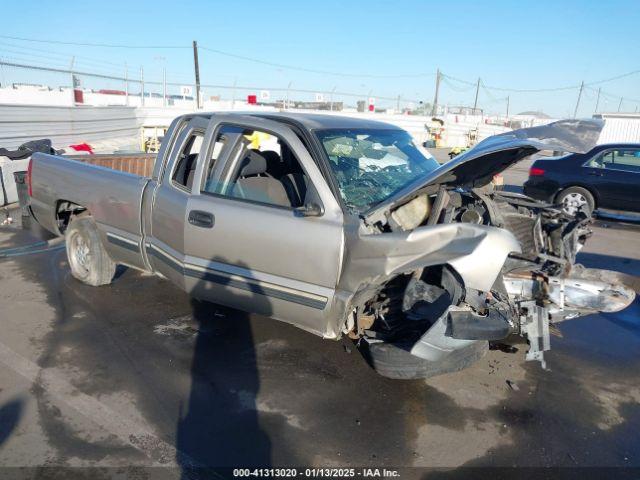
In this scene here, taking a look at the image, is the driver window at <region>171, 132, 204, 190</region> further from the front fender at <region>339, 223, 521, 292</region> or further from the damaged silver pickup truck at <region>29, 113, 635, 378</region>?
the front fender at <region>339, 223, 521, 292</region>

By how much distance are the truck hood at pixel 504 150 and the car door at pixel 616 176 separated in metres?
7.35

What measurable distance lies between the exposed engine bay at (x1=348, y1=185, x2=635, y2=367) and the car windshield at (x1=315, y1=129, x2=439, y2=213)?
23 cm

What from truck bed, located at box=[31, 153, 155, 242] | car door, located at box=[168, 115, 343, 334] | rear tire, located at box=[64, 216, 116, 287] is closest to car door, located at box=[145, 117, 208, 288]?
car door, located at box=[168, 115, 343, 334]

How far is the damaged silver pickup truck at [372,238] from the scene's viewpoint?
3.03 m

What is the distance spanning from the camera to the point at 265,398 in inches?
132

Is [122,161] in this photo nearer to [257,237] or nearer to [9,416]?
[257,237]

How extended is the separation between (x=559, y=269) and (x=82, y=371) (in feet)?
11.5

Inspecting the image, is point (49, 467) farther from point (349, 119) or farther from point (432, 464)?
point (349, 119)

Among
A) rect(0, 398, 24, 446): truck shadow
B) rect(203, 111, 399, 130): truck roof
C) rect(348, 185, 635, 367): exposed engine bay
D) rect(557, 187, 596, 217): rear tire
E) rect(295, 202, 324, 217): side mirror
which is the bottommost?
rect(0, 398, 24, 446): truck shadow

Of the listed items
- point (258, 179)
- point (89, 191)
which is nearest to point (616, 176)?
point (258, 179)

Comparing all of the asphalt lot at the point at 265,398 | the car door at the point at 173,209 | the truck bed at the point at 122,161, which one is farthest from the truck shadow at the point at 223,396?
the truck bed at the point at 122,161

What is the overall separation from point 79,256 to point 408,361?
152 inches

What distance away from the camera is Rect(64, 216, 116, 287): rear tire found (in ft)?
16.6

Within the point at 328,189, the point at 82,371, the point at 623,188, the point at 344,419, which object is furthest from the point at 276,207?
the point at 623,188
